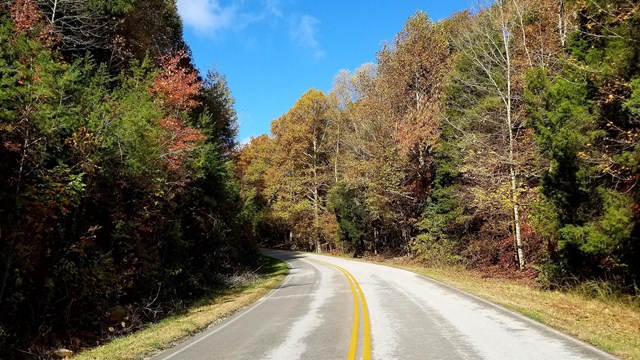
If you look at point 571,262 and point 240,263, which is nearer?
point 571,262

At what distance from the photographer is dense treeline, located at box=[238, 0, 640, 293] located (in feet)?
40.0

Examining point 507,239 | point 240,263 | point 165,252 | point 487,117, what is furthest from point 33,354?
point 507,239

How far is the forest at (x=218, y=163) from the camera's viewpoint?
32.0ft

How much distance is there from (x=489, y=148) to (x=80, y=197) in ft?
58.9

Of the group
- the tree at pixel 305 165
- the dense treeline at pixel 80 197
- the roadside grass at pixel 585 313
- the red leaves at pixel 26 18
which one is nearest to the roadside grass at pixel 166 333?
the dense treeline at pixel 80 197

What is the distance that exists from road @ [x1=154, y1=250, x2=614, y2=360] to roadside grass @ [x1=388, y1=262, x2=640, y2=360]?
1.28ft

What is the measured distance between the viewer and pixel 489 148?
21.2 meters

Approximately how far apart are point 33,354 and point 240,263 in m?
18.8

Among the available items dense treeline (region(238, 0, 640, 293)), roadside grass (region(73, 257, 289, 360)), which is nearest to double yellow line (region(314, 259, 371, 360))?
roadside grass (region(73, 257, 289, 360))

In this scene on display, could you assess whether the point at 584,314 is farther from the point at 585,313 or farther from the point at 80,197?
the point at 80,197

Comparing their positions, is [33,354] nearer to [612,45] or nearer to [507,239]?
[612,45]

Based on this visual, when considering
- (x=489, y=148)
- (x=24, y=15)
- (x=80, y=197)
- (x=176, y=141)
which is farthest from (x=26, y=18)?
(x=489, y=148)

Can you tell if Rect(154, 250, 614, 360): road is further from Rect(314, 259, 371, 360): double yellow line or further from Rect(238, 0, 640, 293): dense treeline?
Rect(238, 0, 640, 293): dense treeline

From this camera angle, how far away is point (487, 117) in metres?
21.9
